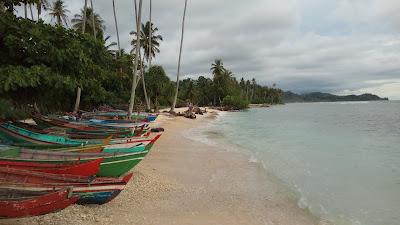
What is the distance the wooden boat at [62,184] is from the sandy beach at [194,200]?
0.43 metres

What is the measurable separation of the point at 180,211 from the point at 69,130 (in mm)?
8104

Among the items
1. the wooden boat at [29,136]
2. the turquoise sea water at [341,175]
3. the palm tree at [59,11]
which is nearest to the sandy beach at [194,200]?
the turquoise sea water at [341,175]

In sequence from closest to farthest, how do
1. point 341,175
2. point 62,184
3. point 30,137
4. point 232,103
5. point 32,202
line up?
point 32,202
point 62,184
point 30,137
point 341,175
point 232,103

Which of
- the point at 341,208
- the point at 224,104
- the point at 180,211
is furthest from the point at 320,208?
the point at 224,104

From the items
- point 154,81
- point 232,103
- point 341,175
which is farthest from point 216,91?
point 341,175

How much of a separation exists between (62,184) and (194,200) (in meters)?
3.48

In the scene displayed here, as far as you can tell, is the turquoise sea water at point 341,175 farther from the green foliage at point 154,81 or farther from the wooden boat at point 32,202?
the green foliage at point 154,81

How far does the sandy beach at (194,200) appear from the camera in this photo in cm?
741

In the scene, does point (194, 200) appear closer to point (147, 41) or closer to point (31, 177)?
point (31, 177)

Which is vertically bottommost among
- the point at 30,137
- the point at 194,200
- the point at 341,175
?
the point at 341,175

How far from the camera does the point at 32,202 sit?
19.5ft

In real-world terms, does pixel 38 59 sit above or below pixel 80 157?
above

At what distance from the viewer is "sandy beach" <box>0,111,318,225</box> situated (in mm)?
7411

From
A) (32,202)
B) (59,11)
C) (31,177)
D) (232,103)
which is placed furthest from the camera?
(232,103)
